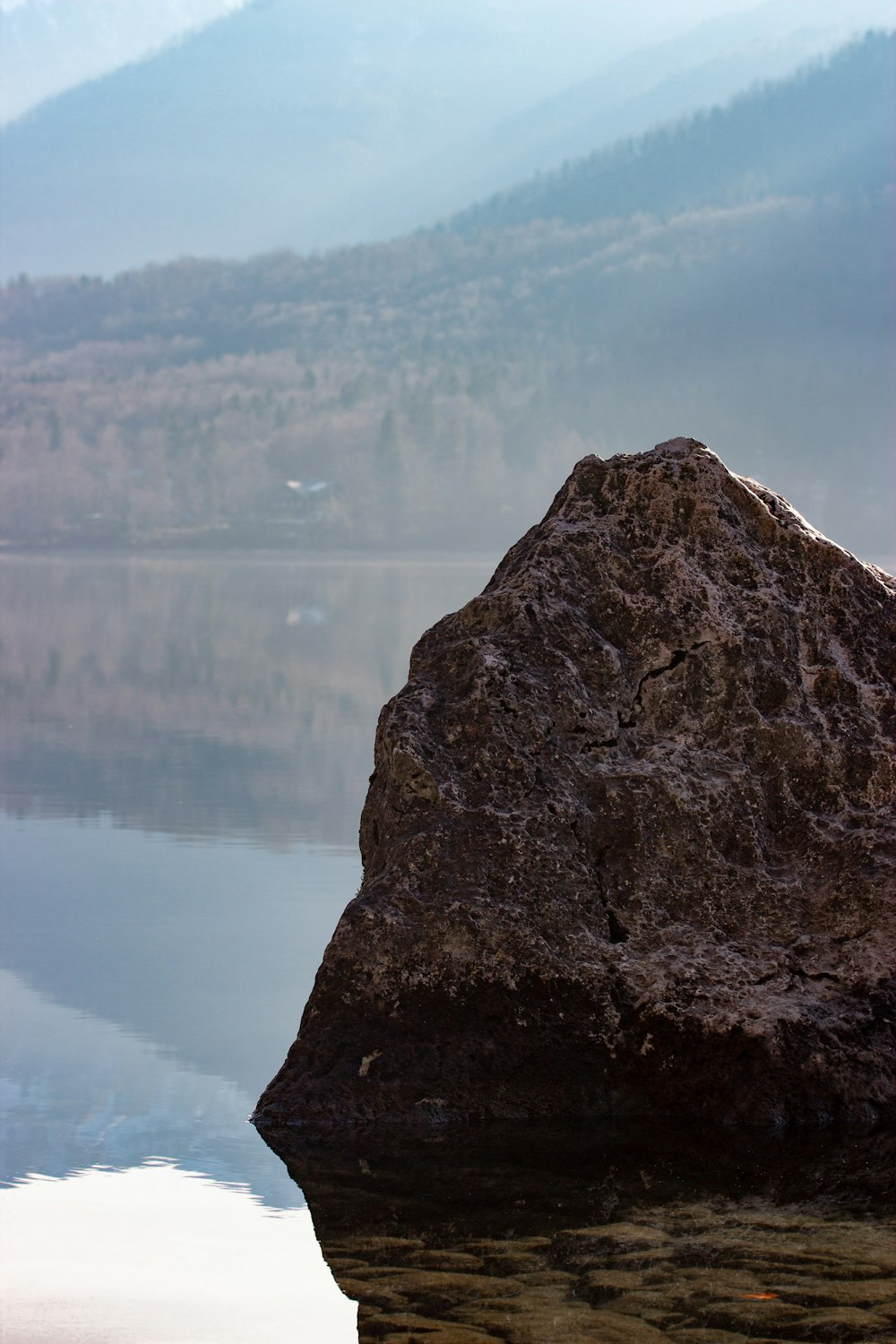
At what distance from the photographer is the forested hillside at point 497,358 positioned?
106 m

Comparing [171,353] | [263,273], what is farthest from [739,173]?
[171,353]

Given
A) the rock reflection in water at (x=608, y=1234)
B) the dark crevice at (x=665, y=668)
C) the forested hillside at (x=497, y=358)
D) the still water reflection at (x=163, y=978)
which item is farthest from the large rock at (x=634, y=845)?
the forested hillside at (x=497, y=358)

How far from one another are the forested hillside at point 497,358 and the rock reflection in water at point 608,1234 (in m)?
83.1

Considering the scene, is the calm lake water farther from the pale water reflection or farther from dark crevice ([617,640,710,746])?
dark crevice ([617,640,710,746])

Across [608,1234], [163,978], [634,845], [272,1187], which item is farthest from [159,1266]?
[163,978]

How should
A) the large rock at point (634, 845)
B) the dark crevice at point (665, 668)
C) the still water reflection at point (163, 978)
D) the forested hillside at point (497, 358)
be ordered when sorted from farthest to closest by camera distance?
the forested hillside at point (497, 358) < the dark crevice at point (665, 668) < the large rock at point (634, 845) < the still water reflection at point (163, 978)

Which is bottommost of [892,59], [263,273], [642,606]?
[642,606]

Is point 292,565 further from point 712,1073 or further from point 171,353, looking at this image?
point 171,353

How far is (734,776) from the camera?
14.0 feet

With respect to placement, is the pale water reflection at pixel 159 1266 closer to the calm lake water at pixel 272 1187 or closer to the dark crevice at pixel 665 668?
the calm lake water at pixel 272 1187

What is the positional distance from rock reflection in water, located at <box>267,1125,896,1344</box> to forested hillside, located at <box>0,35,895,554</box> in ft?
273

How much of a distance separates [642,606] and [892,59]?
702ft

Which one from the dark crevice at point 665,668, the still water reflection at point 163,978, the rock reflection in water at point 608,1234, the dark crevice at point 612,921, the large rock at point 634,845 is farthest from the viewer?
the dark crevice at point 665,668

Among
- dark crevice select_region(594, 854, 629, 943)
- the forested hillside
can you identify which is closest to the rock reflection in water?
dark crevice select_region(594, 854, 629, 943)
